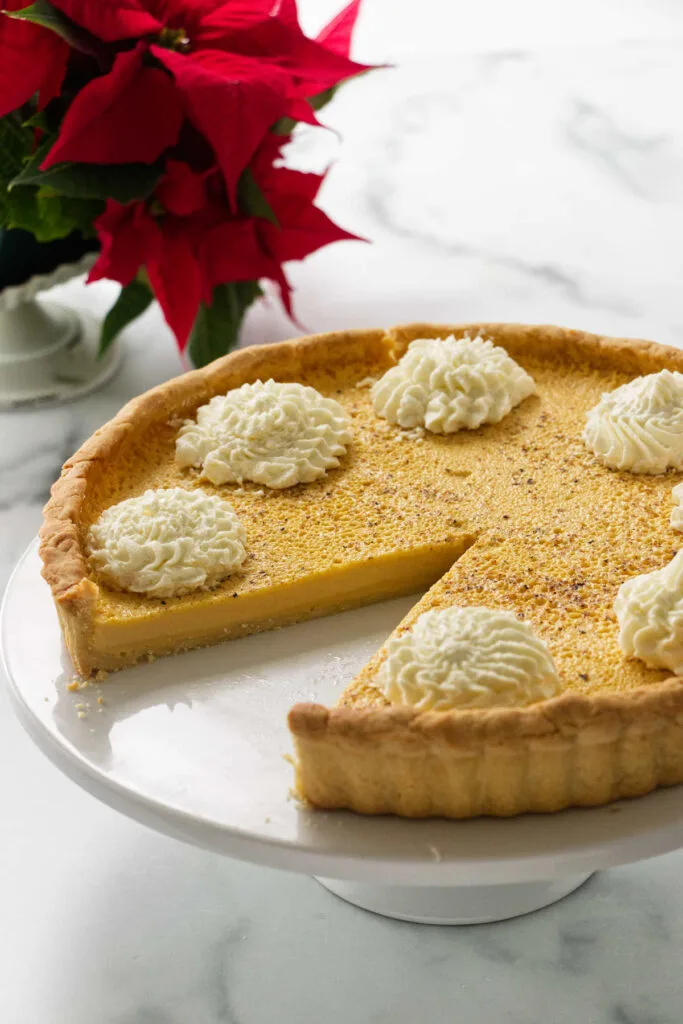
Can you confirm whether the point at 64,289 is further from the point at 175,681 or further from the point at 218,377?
the point at 175,681

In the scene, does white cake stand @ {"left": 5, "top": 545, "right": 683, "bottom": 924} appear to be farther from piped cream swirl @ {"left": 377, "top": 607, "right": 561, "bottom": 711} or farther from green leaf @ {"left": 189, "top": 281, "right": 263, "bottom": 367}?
green leaf @ {"left": 189, "top": 281, "right": 263, "bottom": 367}

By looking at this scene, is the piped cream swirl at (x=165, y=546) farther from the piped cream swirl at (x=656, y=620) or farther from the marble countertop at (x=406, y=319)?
the piped cream swirl at (x=656, y=620)

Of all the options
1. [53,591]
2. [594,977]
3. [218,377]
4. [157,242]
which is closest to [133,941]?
[53,591]

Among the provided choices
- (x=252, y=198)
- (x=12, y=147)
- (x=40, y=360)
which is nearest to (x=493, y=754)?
(x=252, y=198)

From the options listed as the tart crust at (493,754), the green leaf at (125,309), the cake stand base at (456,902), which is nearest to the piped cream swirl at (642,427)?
the tart crust at (493,754)

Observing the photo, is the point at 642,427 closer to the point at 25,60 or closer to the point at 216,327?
the point at 216,327

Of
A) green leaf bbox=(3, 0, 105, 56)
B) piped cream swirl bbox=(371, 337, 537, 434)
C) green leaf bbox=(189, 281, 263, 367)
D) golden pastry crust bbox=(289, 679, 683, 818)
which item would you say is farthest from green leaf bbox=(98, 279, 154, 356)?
golden pastry crust bbox=(289, 679, 683, 818)

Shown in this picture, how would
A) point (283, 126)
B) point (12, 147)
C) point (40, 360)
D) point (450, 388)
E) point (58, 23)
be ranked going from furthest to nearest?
1. point (40, 360)
2. point (283, 126)
3. point (12, 147)
4. point (58, 23)
5. point (450, 388)
